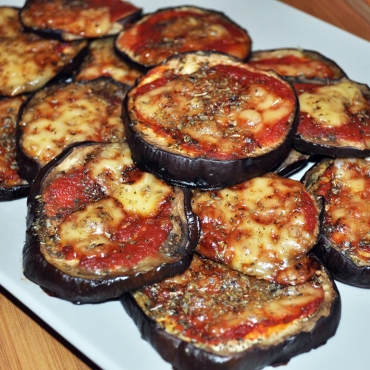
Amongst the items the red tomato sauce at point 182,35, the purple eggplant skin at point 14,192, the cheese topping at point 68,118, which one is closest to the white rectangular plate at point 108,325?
the purple eggplant skin at point 14,192

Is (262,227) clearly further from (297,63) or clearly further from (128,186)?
(297,63)

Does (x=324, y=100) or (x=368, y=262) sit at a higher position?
(x=324, y=100)

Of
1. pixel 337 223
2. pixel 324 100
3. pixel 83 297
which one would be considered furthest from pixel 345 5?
pixel 83 297

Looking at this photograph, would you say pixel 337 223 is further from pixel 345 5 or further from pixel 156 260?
pixel 345 5

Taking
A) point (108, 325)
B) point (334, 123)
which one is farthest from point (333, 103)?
point (108, 325)

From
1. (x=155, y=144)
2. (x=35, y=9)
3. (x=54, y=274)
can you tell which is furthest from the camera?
(x=35, y=9)

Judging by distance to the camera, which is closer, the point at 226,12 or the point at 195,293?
the point at 195,293
